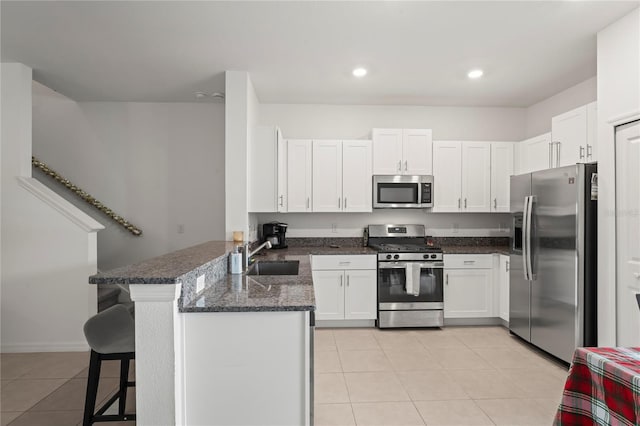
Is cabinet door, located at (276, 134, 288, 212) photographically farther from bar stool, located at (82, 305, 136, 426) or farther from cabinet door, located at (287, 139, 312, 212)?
bar stool, located at (82, 305, 136, 426)

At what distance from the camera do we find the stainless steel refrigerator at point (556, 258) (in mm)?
2855

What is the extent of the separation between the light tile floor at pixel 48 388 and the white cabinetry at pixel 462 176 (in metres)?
3.75

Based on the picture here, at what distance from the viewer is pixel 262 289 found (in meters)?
1.99

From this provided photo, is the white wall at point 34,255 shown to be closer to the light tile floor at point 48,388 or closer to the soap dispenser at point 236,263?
the light tile floor at point 48,388

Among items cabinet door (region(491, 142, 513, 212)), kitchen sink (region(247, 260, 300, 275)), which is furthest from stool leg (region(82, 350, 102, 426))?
cabinet door (region(491, 142, 513, 212))

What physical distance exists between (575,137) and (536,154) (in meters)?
0.70

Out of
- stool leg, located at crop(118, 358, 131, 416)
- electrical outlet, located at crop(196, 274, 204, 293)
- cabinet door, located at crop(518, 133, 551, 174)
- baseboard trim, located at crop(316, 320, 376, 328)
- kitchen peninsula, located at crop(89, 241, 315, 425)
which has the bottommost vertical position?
baseboard trim, located at crop(316, 320, 376, 328)

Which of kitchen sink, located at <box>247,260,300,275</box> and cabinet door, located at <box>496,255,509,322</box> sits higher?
kitchen sink, located at <box>247,260,300,275</box>

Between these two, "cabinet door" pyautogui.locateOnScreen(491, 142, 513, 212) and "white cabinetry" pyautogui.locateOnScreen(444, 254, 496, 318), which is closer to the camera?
"white cabinetry" pyautogui.locateOnScreen(444, 254, 496, 318)

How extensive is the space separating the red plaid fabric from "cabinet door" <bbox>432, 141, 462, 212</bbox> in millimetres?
3092

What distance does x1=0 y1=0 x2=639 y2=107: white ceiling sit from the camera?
2.46 metres

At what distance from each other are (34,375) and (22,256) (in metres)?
1.20

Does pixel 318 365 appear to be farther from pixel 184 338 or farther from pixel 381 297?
pixel 184 338

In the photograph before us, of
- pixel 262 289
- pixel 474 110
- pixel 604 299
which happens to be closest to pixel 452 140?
pixel 474 110
